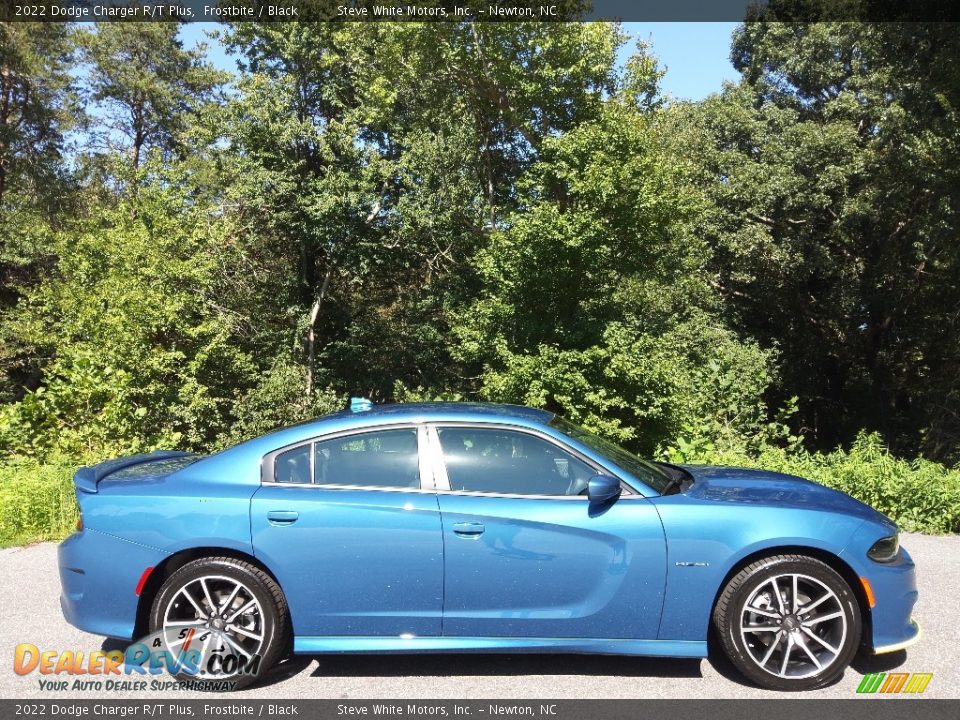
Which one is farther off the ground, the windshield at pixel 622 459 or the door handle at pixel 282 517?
the windshield at pixel 622 459

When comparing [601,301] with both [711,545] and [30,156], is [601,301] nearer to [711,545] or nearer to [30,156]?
[711,545]

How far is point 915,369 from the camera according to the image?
24.8m

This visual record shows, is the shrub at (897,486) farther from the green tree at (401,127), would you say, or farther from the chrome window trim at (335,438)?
the green tree at (401,127)

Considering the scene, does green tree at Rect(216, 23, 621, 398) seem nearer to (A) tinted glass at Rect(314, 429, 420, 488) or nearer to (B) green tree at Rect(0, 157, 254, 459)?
(B) green tree at Rect(0, 157, 254, 459)

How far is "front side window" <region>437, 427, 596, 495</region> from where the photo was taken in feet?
13.2

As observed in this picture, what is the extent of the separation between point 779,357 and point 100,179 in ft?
83.7

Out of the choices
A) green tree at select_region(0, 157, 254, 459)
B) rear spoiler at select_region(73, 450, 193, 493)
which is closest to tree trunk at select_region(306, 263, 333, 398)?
green tree at select_region(0, 157, 254, 459)

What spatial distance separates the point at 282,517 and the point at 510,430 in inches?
51.0

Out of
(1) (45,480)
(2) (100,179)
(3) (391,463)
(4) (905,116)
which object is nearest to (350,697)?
(3) (391,463)

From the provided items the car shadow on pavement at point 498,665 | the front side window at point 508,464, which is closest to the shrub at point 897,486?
the car shadow on pavement at point 498,665

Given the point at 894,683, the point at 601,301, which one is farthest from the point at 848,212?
the point at 894,683

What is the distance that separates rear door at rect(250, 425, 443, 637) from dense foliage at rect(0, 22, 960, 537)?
19.6 ft

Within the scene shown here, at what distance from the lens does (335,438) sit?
4.18 metres

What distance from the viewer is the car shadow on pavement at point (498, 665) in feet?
13.1
